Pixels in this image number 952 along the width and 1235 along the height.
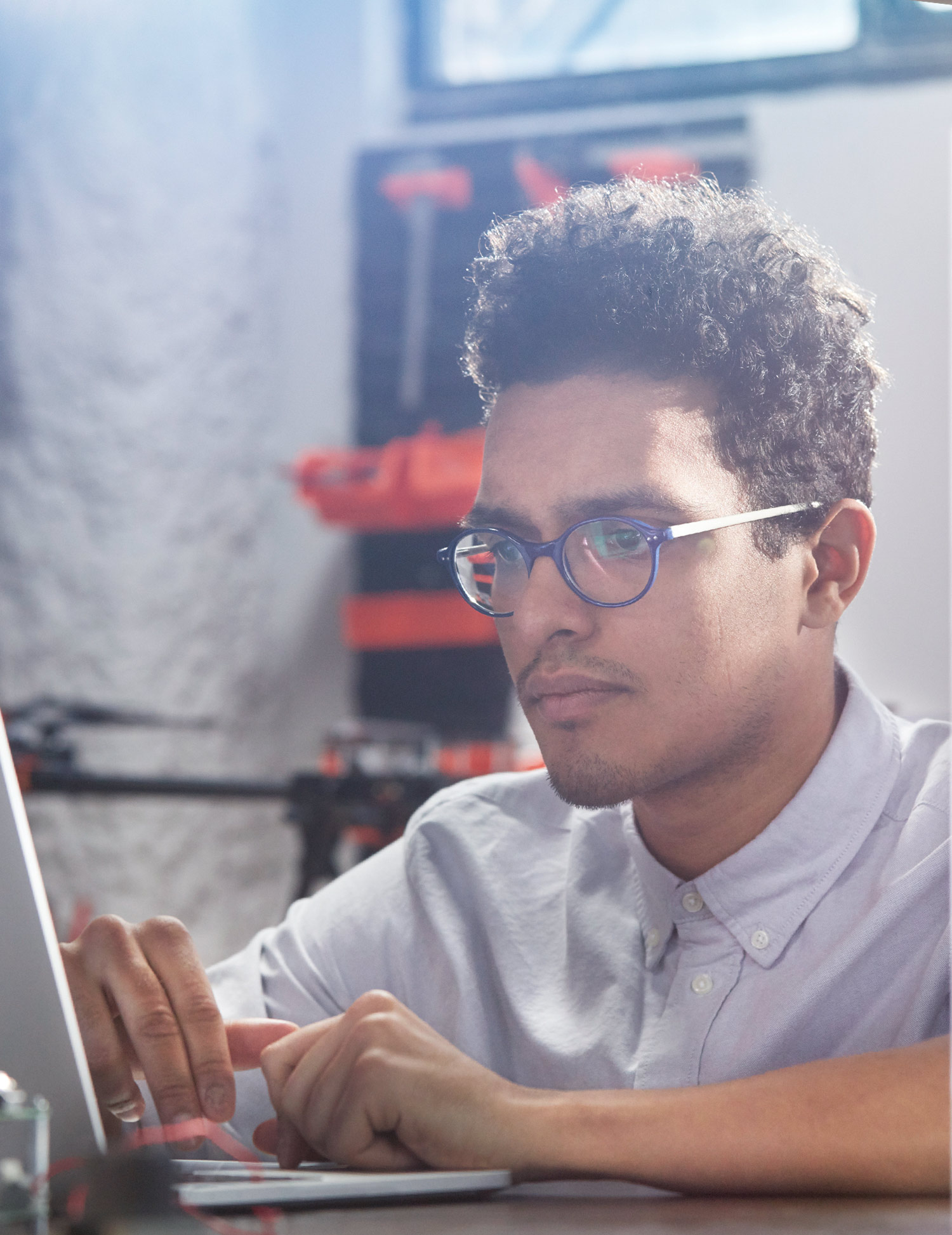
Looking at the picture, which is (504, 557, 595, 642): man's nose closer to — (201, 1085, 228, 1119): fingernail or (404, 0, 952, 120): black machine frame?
(201, 1085, 228, 1119): fingernail

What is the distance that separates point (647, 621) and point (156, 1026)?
44cm

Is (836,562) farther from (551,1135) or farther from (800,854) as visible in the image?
(551,1135)

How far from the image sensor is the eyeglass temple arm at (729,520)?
870 mm

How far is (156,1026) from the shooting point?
0.76 meters

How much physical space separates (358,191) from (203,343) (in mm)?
486

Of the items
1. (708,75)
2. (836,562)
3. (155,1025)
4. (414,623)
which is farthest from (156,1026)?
(708,75)

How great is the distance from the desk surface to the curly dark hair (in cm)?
49

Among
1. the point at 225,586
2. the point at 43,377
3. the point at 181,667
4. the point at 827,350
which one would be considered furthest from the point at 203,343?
the point at 827,350

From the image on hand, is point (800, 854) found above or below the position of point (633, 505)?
below

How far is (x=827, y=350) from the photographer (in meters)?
1.00

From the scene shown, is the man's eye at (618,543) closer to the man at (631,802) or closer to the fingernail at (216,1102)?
the man at (631,802)

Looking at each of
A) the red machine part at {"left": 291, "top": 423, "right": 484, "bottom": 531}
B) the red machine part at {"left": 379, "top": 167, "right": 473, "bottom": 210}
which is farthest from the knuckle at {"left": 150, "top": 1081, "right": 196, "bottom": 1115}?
the red machine part at {"left": 379, "top": 167, "right": 473, "bottom": 210}

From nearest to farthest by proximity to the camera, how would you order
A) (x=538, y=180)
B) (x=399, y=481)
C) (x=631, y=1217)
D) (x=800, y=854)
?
(x=631, y=1217), (x=800, y=854), (x=399, y=481), (x=538, y=180)

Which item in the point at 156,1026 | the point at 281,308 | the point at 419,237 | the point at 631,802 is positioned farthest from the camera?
the point at 281,308
